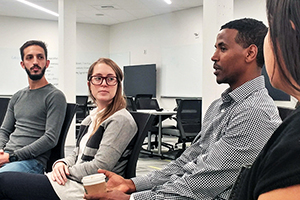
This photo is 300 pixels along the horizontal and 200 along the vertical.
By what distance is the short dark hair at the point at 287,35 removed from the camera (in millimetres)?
511

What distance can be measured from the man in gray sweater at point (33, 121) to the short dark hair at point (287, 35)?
185 centimetres

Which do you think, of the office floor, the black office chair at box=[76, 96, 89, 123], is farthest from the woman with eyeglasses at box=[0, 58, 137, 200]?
the black office chair at box=[76, 96, 89, 123]

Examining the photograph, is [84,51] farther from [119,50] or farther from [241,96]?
[241,96]

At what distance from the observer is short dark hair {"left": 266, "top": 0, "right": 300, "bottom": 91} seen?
0.51 meters

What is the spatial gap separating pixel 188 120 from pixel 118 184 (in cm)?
359

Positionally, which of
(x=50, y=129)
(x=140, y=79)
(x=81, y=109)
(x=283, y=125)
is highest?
(x=140, y=79)

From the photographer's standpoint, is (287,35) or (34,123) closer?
(287,35)

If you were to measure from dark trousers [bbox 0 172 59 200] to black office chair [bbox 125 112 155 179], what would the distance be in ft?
1.26

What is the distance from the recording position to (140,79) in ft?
29.1

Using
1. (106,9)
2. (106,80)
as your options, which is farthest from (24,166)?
(106,9)

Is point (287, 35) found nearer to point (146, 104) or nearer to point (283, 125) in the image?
point (283, 125)

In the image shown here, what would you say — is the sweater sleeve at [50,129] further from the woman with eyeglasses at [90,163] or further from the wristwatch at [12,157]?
the woman with eyeglasses at [90,163]

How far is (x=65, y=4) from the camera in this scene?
247 inches

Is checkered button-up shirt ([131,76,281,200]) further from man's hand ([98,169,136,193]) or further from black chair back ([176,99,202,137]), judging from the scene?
black chair back ([176,99,202,137])
